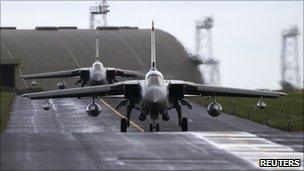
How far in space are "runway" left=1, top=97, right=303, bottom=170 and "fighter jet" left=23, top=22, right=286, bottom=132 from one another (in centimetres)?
116

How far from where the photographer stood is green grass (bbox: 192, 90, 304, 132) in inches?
1784

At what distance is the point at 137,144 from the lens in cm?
3375

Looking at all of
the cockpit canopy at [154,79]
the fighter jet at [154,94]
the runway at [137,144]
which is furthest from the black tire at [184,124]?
the cockpit canopy at [154,79]

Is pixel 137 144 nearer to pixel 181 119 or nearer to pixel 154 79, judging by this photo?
pixel 154 79

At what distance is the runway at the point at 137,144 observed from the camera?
90.6 ft

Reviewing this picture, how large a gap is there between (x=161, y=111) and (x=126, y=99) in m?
2.94

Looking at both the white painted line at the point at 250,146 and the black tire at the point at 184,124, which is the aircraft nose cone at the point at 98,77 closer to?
the black tire at the point at 184,124

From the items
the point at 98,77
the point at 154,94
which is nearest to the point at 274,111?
the point at 98,77

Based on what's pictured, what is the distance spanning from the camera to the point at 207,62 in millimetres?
96438

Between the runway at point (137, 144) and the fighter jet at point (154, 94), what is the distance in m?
1.16

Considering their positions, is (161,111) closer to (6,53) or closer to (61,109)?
(61,109)

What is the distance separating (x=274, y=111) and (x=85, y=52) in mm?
50363

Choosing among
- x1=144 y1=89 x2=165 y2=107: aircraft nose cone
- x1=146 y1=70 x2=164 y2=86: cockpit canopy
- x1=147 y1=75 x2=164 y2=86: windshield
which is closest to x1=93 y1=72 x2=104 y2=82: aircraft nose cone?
x1=146 y1=70 x2=164 y2=86: cockpit canopy

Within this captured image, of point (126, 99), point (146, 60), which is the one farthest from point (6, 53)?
point (126, 99)
